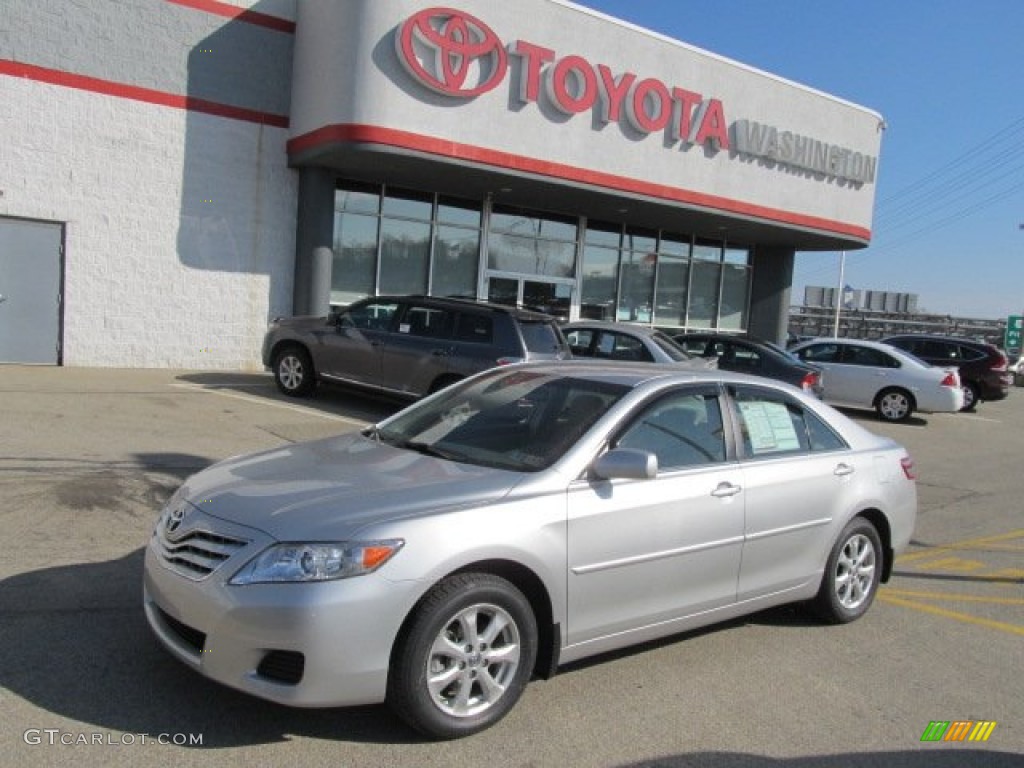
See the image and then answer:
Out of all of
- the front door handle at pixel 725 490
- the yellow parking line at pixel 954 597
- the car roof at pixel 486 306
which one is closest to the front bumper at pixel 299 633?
the front door handle at pixel 725 490

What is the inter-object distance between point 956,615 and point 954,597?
45cm

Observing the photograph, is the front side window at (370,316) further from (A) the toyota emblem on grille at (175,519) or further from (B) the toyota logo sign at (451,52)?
(A) the toyota emblem on grille at (175,519)

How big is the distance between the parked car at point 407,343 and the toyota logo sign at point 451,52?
4.64 m

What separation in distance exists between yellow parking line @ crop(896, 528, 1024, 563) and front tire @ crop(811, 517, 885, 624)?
5.62 ft

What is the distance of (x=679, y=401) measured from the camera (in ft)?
15.4

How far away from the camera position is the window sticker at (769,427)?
496 centimetres

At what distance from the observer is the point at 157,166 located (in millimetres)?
14375

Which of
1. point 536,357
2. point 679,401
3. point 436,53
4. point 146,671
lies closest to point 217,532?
point 146,671

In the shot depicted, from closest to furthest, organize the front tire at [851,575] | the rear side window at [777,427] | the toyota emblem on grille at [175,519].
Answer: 1. the toyota emblem on grille at [175,519]
2. the rear side window at [777,427]
3. the front tire at [851,575]

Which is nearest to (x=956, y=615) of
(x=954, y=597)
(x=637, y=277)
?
(x=954, y=597)

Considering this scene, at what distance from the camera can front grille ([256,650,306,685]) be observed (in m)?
3.27

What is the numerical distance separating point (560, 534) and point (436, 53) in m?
12.2

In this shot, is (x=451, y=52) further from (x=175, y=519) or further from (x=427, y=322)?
(x=175, y=519)

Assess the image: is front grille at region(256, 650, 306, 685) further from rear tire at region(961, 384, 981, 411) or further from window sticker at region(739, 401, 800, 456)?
rear tire at region(961, 384, 981, 411)
